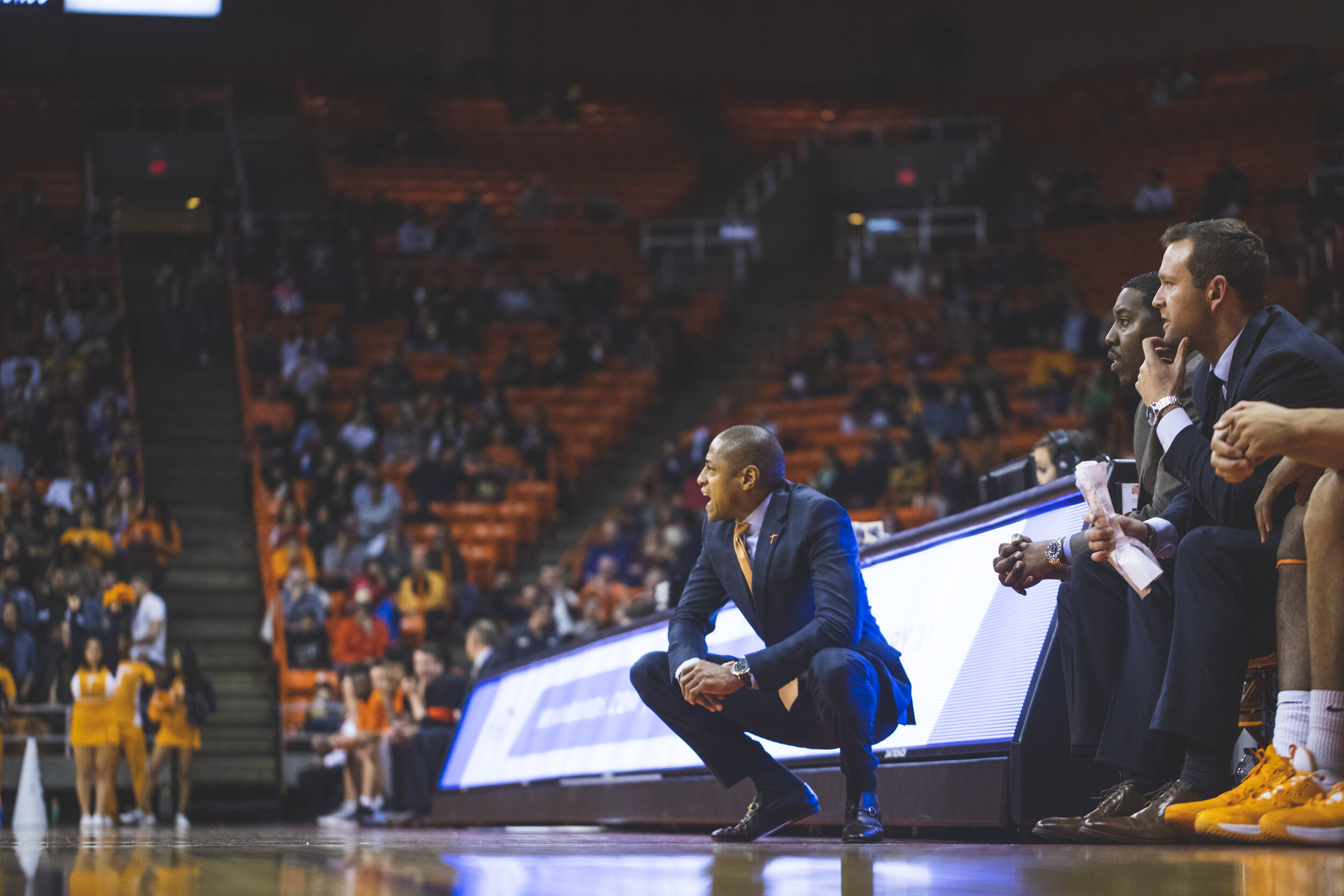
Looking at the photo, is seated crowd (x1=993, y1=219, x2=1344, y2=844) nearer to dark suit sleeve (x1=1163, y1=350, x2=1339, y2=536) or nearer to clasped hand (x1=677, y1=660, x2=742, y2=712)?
dark suit sleeve (x1=1163, y1=350, x2=1339, y2=536)

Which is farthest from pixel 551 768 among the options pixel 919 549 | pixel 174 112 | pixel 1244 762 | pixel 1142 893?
pixel 174 112

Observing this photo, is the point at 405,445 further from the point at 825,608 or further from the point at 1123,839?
the point at 1123,839

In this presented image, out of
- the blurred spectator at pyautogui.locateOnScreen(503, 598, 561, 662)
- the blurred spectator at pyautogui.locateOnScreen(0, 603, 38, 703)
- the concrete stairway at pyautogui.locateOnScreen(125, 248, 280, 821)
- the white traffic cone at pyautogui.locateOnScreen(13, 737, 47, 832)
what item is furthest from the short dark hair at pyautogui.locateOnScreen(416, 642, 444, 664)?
the blurred spectator at pyautogui.locateOnScreen(0, 603, 38, 703)

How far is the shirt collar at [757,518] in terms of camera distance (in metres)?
4.36

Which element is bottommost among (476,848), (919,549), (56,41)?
(476,848)

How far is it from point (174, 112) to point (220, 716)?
12.7 m

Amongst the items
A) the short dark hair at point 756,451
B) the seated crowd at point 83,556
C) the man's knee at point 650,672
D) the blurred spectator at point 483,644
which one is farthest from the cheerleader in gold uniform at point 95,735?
the short dark hair at point 756,451

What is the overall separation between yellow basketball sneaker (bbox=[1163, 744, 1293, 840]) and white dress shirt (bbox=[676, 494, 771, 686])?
145 centimetres

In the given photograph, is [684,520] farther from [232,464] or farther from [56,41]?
[56,41]

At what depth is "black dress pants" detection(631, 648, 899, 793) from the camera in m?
4.02

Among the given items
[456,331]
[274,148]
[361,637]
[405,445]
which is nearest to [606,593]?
[361,637]

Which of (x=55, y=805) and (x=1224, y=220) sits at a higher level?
(x=1224, y=220)

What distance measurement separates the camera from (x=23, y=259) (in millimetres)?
18719

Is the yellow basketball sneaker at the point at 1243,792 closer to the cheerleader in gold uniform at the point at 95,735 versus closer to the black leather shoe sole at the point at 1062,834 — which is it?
the black leather shoe sole at the point at 1062,834
